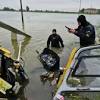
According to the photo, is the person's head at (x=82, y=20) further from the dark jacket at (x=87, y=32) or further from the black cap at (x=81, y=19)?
the dark jacket at (x=87, y=32)

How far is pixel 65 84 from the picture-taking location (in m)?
6.01

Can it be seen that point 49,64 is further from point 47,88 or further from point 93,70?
point 93,70

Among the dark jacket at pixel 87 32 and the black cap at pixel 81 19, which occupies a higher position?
the black cap at pixel 81 19

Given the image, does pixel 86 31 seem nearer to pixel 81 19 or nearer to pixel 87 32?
pixel 87 32

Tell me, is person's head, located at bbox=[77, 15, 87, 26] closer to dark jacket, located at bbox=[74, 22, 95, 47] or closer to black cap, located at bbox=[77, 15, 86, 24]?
black cap, located at bbox=[77, 15, 86, 24]

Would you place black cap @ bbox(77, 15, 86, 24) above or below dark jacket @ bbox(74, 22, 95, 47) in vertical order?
above

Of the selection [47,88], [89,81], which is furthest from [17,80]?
[89,81]

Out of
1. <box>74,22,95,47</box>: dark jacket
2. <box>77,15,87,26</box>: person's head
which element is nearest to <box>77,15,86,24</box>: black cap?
<box>77,15,87,26</box>: person's head

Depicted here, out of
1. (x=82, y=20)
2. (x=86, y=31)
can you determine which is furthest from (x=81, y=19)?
(x=86, y=31)

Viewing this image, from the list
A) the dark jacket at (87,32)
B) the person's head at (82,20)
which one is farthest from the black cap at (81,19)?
the dark jacket at (87,32)

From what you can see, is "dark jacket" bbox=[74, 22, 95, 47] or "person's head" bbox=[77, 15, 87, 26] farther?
"dark jacket" bbox=[74, 22, 95, 47]

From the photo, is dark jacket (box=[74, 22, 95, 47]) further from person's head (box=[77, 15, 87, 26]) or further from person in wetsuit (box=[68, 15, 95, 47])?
person's head (box=[77, 15, 87, 26])

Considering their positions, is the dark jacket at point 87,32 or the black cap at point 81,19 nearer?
the black cap at point 81,19

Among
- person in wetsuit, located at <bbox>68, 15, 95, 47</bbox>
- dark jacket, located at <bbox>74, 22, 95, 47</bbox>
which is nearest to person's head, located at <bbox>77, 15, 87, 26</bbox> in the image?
person in wetsuit, located at <bbox>68, 15, 95, 47</bbox>
